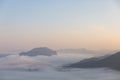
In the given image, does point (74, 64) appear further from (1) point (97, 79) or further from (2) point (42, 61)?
(1) point (97, 79)

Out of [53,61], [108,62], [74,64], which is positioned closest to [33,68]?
[53,61]

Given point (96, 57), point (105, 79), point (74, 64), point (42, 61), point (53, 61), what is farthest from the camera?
point (96, 57)

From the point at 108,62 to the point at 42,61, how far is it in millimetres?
16414

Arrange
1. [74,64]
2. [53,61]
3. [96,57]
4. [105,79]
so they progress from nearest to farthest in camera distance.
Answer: [105,79] → [53,61] → [74,64] → [96,57]

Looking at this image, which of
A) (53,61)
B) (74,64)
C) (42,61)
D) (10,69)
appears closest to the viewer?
(10,69)

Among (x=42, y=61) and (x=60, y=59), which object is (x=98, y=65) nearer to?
(x=60, y=59)

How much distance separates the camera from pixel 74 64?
1964 inches

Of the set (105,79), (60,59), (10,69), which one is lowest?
(105,79)

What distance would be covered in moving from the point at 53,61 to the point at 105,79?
19.6 m

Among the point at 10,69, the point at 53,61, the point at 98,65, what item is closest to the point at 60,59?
the point at 53,61

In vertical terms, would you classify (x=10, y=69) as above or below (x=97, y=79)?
above

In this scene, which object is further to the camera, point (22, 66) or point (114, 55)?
point (114, 55)

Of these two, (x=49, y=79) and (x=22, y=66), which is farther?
(x=22, y=66)

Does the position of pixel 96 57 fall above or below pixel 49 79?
above
